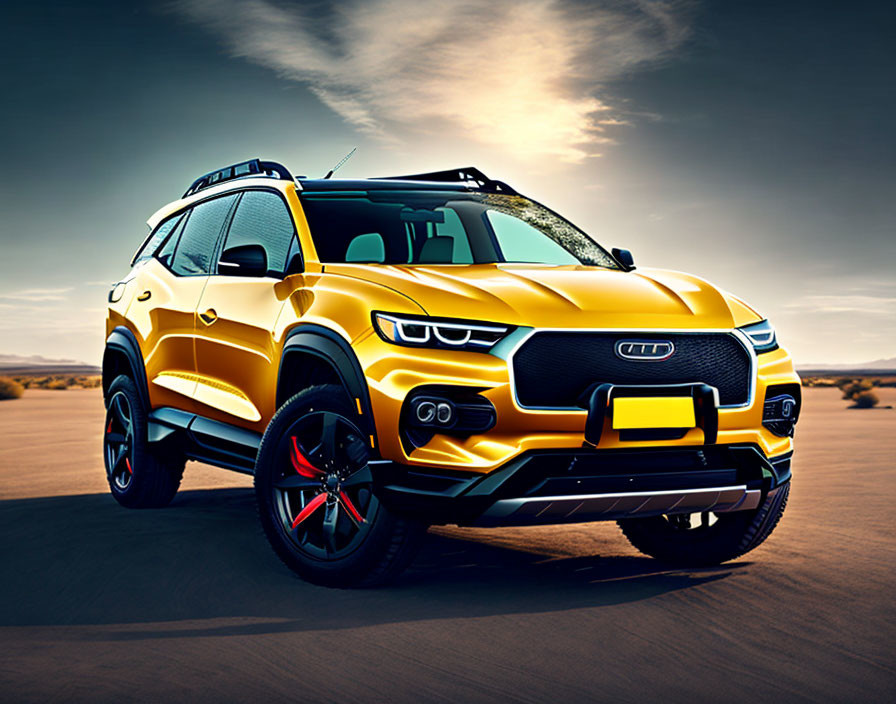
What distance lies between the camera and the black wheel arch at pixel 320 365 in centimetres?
479

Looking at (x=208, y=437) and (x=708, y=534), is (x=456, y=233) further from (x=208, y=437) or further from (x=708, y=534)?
(x=708, y=534)

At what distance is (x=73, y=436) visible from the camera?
649 inches

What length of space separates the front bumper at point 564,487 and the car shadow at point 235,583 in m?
0.48

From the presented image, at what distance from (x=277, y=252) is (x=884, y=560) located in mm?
3821

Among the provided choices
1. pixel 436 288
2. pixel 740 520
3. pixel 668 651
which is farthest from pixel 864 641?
pixel 436 288

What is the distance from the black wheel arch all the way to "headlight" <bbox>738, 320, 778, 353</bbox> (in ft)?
6.04

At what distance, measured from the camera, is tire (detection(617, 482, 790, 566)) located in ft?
18.2

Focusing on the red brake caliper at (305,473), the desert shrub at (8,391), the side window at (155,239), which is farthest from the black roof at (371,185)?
the desert shrub at (8,391)

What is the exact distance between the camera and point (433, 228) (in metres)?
7.19

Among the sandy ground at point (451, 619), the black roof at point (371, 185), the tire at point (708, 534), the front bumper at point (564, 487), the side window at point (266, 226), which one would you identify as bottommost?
the sandy ground at point (451, 619)

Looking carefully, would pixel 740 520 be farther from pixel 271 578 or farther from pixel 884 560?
pixel 271 578

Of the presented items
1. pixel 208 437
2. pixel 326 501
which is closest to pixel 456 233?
pixel 208 437

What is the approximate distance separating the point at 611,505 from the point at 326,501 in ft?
4.40

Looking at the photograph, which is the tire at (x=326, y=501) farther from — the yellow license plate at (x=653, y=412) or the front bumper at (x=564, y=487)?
the yellow license plate at (x=653, y=412)
